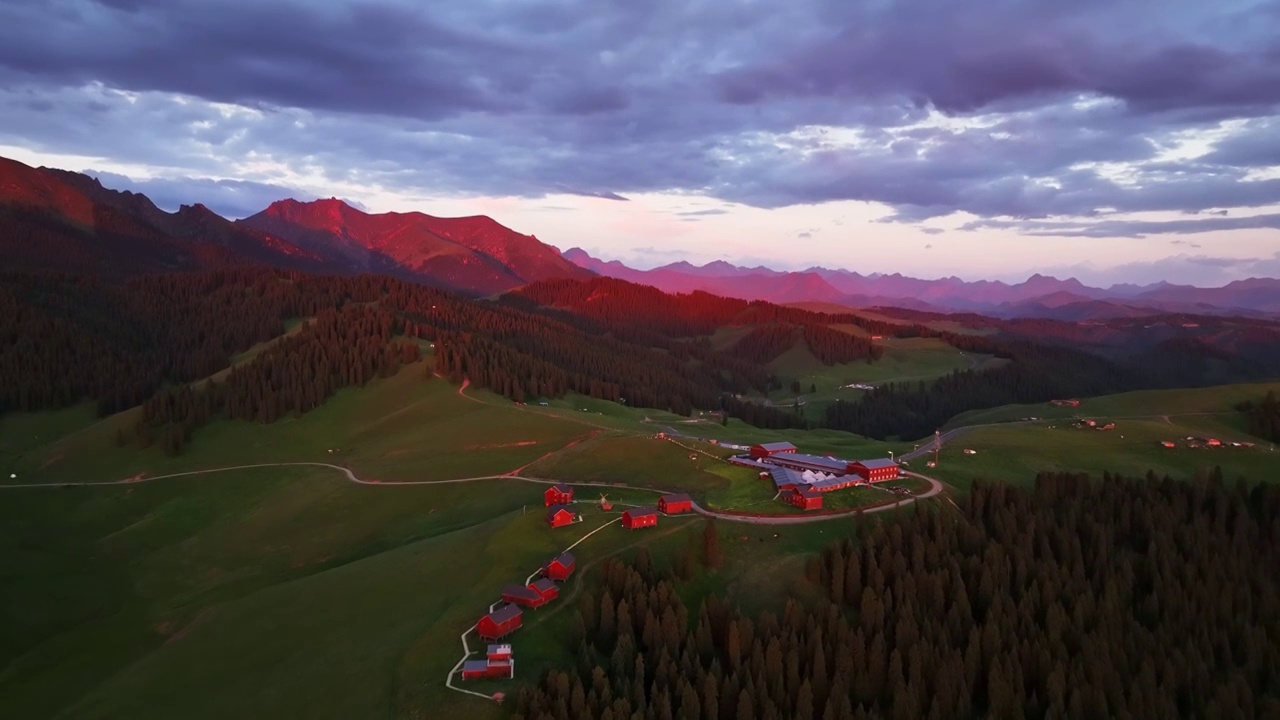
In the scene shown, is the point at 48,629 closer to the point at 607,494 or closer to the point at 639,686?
the point at 607,494

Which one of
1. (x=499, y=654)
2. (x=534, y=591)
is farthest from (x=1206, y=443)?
(x=499, y=654)

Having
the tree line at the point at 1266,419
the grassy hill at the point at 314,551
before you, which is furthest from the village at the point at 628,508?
the tree line at the point at 1266,419

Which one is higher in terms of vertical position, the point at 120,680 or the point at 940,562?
the point at 940,562

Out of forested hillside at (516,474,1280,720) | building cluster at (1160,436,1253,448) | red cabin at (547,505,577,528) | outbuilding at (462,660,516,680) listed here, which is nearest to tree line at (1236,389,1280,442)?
building cluster at (1160,436,1253,448)

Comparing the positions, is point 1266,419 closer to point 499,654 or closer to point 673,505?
point 673,505

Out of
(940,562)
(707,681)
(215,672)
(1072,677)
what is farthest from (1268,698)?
(215,672)

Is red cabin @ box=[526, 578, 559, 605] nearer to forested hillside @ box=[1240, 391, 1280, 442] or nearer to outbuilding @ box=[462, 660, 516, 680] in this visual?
outbuilding @ box=[462, 660, 516, 680]
